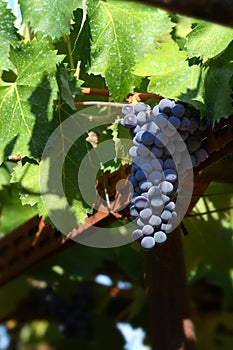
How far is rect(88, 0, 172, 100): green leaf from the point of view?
3.49 feet

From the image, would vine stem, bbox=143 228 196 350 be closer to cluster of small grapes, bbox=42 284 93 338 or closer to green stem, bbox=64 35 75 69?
green stem, bbox=64 35 75 69

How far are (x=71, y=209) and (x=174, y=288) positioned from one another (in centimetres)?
37

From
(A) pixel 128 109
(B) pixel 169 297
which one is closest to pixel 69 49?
(A) pixel 128 109

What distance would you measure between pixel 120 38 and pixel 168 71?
92 mm

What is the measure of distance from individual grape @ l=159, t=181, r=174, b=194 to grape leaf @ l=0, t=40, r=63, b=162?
0.18 m

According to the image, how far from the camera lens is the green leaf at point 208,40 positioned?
3.25 ft

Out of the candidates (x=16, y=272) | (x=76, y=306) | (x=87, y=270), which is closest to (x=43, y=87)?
(x=16, y=272)

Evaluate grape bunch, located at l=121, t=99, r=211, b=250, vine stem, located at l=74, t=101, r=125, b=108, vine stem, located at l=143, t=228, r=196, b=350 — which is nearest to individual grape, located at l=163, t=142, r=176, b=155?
grape bunch, located at l=121, t=99, r=211, b=250

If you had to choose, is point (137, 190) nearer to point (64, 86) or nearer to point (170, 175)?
point (170, 175)

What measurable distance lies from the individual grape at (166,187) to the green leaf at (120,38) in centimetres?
17

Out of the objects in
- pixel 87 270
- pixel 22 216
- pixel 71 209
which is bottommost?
pixel 87 270

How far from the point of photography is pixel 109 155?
1.12 metres

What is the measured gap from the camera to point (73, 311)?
2.36 meters

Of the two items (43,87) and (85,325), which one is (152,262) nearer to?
(43,87)
